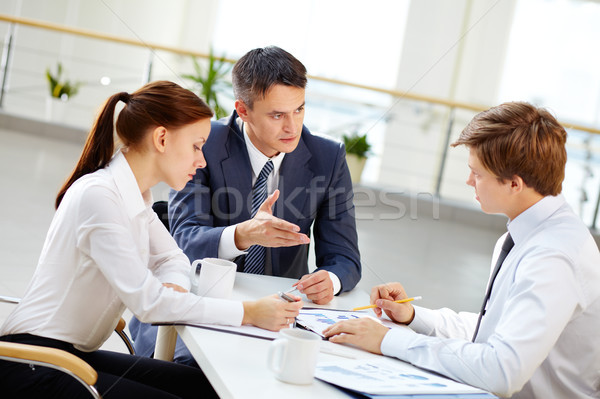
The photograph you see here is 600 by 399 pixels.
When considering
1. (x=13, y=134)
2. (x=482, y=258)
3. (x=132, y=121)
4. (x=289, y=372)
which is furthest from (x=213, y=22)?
(x=289, y=372)

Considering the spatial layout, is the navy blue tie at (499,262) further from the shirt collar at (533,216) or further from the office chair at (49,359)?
the office chair at (49,359)

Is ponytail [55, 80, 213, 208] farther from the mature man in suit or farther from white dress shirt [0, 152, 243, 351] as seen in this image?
the mature man in suit

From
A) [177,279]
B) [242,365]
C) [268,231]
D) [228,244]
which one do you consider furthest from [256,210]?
[242,365]

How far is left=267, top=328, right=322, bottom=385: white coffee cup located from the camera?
89 cm

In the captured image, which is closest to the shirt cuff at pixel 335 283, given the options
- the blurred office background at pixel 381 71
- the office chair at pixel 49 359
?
the office chair at pixel 49 359

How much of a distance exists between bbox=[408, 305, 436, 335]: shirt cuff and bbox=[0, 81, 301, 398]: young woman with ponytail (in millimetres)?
309

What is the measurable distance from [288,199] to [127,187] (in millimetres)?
653

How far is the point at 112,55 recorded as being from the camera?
764 cm

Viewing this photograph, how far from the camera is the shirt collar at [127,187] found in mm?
1199

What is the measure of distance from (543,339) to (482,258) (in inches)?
140

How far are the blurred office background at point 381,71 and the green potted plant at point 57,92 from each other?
0.02m

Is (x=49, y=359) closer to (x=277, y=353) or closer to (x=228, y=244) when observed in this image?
(x=277, y=353)

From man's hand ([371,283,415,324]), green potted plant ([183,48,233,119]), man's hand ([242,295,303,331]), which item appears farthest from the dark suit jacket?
green potted plant ([183,48,233,119])

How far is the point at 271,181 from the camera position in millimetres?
1828
